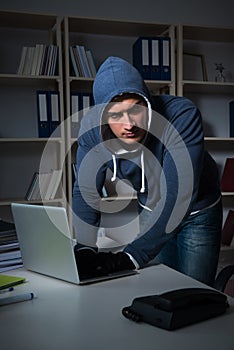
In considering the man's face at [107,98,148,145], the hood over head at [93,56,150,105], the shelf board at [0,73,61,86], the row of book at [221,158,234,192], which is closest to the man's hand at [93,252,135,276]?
the man's face at [107,98,148,145]

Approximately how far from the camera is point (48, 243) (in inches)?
43.7

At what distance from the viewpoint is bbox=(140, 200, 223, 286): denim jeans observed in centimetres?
159

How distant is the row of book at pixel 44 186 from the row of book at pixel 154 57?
96cm

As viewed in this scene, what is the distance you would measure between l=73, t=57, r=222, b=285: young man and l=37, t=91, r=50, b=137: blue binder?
1217 mm

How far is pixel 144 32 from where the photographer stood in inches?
124

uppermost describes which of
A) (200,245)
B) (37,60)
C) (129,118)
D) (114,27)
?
(114,27)

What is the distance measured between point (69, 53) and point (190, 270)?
183 cm

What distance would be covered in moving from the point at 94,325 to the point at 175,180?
24.0 inches

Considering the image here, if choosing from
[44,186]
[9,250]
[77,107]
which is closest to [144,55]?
[77,107]

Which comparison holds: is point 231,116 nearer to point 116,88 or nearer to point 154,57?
point 154,57

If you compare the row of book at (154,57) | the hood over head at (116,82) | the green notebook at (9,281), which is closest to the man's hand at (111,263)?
the green notebook at (9,281)

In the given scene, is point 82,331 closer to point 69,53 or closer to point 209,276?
point 209,276

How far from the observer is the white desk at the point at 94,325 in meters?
0.72

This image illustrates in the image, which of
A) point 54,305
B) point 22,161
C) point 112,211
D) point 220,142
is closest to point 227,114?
point 220,142
